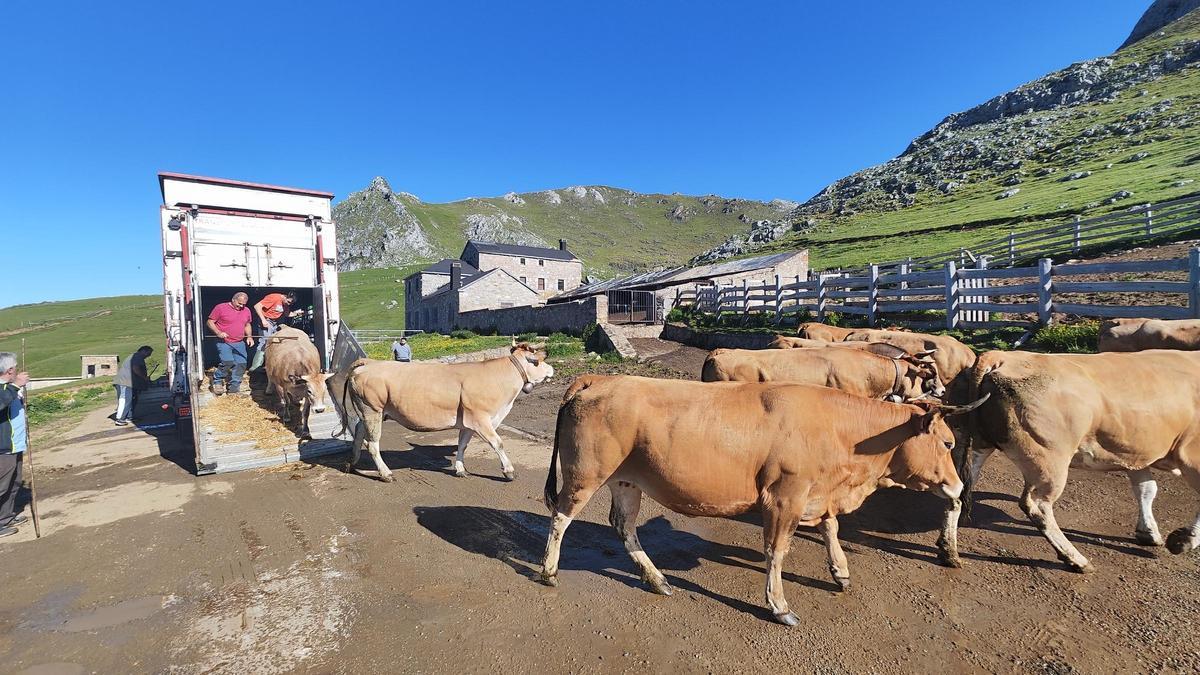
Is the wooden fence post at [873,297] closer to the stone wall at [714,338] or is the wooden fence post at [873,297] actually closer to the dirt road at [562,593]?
the stone wall at [714,338]

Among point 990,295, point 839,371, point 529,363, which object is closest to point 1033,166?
point 990,295

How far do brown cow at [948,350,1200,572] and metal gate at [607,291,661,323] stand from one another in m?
21.4

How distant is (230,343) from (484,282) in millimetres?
31713

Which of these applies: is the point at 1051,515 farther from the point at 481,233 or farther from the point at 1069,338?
the point at 481,233

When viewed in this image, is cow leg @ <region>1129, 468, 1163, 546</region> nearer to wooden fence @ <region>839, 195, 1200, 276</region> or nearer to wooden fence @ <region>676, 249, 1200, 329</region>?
wooden fence @ <region>676, 249, 1200, 329</region>

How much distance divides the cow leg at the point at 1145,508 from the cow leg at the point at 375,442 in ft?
27.1

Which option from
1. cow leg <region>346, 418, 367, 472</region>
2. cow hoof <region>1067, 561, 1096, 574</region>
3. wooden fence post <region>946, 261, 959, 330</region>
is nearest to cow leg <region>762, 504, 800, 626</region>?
cow hoof <region>1067, 561, 1096, 574</region>

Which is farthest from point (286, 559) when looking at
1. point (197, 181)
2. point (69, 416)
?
point (69, 416)

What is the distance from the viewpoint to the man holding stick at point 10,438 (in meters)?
5.66

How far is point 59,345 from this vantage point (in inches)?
1906

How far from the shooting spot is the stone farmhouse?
42219 millimetres

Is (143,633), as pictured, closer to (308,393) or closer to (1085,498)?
(308,393)

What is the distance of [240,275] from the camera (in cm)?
1019

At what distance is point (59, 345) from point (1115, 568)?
71.0 metres
